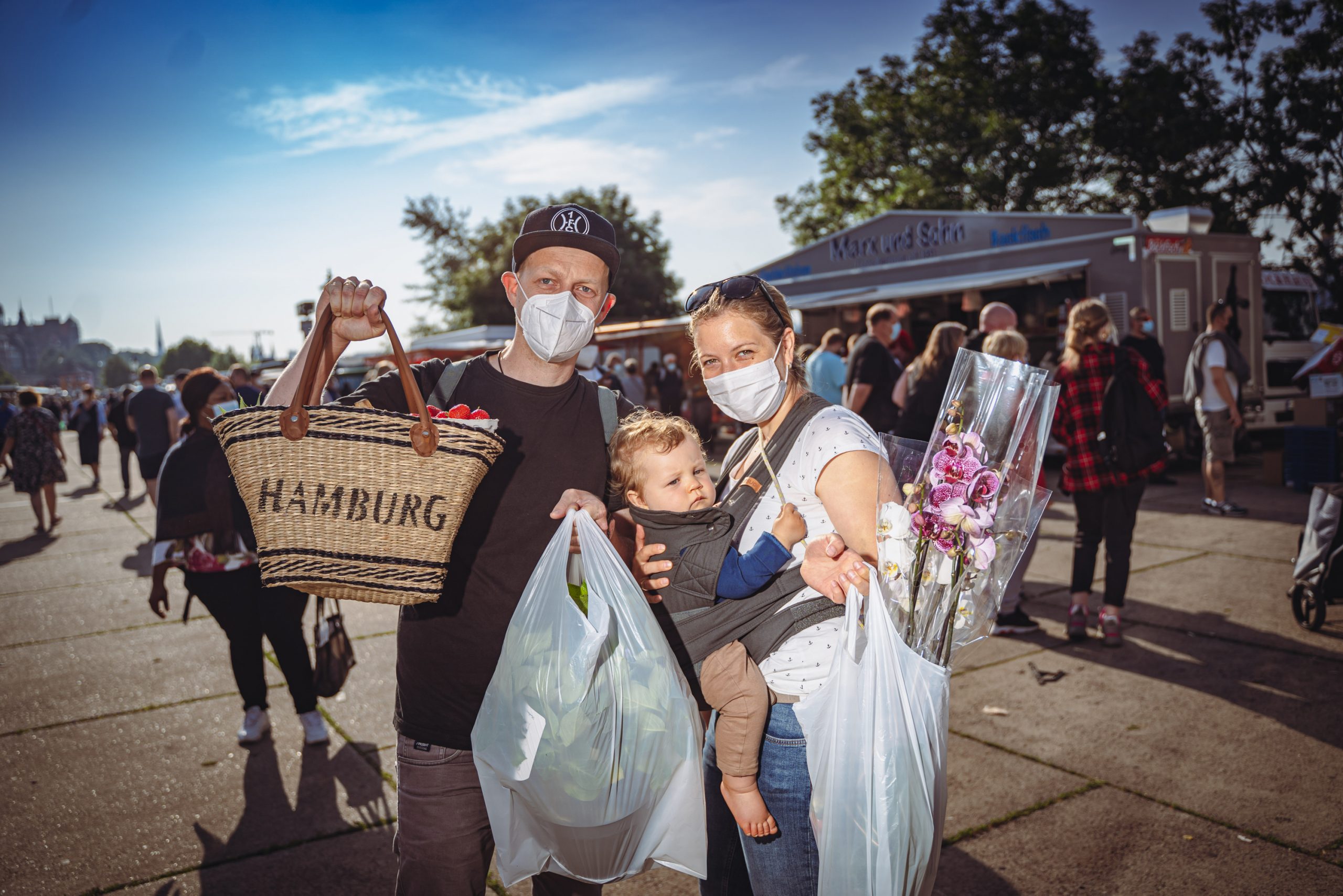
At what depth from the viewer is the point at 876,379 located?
7.06m

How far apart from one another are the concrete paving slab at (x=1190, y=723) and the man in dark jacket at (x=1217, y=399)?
3.95 metres

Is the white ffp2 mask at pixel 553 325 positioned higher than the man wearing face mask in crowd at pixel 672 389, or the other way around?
the white ffp2 mask at pixel 553 325

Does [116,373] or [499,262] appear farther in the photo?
[116,373]

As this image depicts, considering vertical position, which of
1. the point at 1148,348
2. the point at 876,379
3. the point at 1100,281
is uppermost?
the point at 1100,281

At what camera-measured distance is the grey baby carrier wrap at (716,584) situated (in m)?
1.83

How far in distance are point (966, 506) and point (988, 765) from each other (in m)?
2.50

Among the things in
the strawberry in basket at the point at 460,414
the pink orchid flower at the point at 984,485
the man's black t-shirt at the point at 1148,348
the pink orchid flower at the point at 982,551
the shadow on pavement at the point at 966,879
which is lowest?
the shadow on pavement at the point at 966,879

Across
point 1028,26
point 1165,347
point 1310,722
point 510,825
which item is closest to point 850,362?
point 1310,722

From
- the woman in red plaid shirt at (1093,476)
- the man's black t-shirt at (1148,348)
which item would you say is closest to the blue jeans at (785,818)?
the woman in red plaid shirt at (1093,476)

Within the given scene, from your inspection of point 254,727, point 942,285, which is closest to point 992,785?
point 254,727

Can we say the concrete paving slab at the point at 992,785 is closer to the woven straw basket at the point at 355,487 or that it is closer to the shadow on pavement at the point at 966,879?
the shadow on pavement at the point at 966,879

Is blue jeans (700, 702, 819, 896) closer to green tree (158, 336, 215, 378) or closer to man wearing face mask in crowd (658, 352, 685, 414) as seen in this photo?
man wearing face mask in crowd (658, 352, 685, 414)

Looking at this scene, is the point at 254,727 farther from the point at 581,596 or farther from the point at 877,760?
the point at 877,760

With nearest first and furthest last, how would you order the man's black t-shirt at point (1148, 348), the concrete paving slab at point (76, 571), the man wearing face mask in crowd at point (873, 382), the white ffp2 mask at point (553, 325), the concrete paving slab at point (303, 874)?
the white ffp2 mask at point (553, 325) < the concrete paving slab at point (303, 874) < the man wearing face mask in crowd at point (873, 382) < the concrete paving slab at point (76, 571) < the man's black t-shirt at point (1148, 348)
